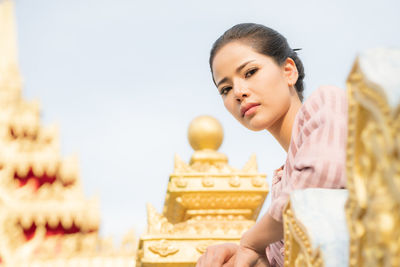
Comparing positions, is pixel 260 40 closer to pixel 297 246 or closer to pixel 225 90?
pixel 225 90

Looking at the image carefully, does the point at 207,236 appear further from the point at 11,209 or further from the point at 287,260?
the point at 11,209

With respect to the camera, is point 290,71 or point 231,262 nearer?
point 231,262

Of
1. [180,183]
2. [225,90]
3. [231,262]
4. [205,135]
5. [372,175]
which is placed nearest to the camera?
[372,175]

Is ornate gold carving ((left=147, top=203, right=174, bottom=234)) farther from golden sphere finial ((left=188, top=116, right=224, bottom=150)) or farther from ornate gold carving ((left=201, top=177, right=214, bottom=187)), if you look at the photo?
golden sphere finial ((left=188, top=116, right=224, bottom=150))

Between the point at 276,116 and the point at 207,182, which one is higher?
the point at 276,116

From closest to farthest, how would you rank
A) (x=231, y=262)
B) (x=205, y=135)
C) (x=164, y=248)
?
(x=231, y=262) → (x=164, y=248) → (x=205, y=135)

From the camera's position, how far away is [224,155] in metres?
2.10

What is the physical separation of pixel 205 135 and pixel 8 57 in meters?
6.28

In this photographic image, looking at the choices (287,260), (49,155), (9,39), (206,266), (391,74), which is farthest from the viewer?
(9,39)

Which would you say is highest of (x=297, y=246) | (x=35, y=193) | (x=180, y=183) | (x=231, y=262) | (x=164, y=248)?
(x=297, y=246)

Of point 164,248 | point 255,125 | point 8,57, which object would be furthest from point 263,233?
point 8,57

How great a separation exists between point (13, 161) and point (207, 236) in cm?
520

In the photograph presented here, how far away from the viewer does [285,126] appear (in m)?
1.07

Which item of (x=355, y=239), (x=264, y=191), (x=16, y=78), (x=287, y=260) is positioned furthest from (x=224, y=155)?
(x=16, y=78)
